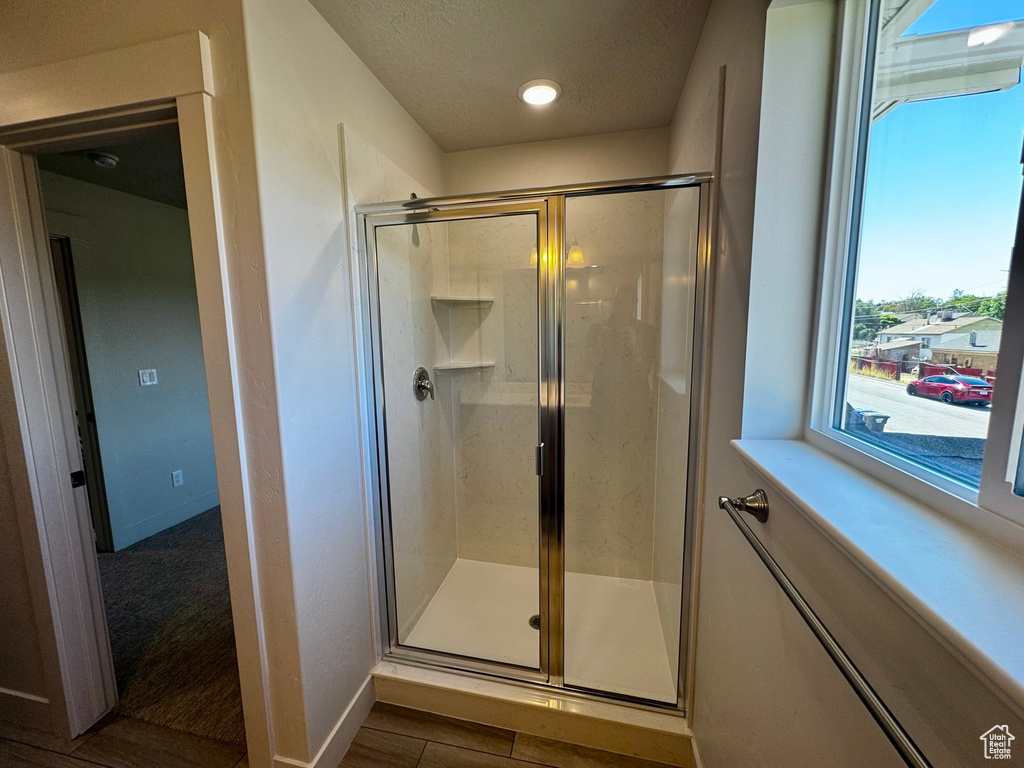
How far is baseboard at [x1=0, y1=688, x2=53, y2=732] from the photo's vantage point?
1.37 metres

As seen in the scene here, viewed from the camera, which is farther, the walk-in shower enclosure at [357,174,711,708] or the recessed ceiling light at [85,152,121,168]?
Result: the recessed ceiling light at [85,152,121,168]

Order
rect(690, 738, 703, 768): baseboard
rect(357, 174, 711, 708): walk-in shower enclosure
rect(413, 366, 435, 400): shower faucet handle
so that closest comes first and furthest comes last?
rect(690, 738, 703, 768): baseboard
rect(357, 174, 711, 708): walk-in shower enclosure
rect(413, 366, 435, 400): shower faucet handle

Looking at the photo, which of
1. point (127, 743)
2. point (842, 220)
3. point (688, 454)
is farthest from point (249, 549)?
point (842, 220)

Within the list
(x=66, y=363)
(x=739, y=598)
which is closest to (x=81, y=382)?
(x=66, y=363)

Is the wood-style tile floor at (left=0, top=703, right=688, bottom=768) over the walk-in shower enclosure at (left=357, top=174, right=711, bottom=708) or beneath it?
beneath

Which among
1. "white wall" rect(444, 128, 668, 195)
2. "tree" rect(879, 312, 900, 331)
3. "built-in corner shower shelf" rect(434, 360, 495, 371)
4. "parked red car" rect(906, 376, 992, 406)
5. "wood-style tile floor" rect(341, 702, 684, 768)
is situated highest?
"white wall" rect(444, 128, 668, 195)

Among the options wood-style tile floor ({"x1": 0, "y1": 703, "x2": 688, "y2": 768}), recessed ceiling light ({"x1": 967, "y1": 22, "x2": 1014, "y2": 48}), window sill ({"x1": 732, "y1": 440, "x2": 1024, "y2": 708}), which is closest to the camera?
window sill ({"x1": 732, "y1": 440, "x2": 1024, "y2": 708})

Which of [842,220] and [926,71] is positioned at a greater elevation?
[926,71]

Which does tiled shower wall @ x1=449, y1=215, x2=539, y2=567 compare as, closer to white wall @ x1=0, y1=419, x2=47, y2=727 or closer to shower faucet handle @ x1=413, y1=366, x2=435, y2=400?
shower faucet handle @ x1=413, y1=366, x2=435, y2=400

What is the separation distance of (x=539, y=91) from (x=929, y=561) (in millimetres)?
1924

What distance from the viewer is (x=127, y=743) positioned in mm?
1347

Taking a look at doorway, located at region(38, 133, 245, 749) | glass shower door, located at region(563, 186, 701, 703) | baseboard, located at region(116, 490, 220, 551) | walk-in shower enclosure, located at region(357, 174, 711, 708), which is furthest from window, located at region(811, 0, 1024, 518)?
A: baseboard, located at region(116, 490, 220, 551)

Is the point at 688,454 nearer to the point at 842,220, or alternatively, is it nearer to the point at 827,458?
the point at 827,458

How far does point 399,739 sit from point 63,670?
3.97 ft
